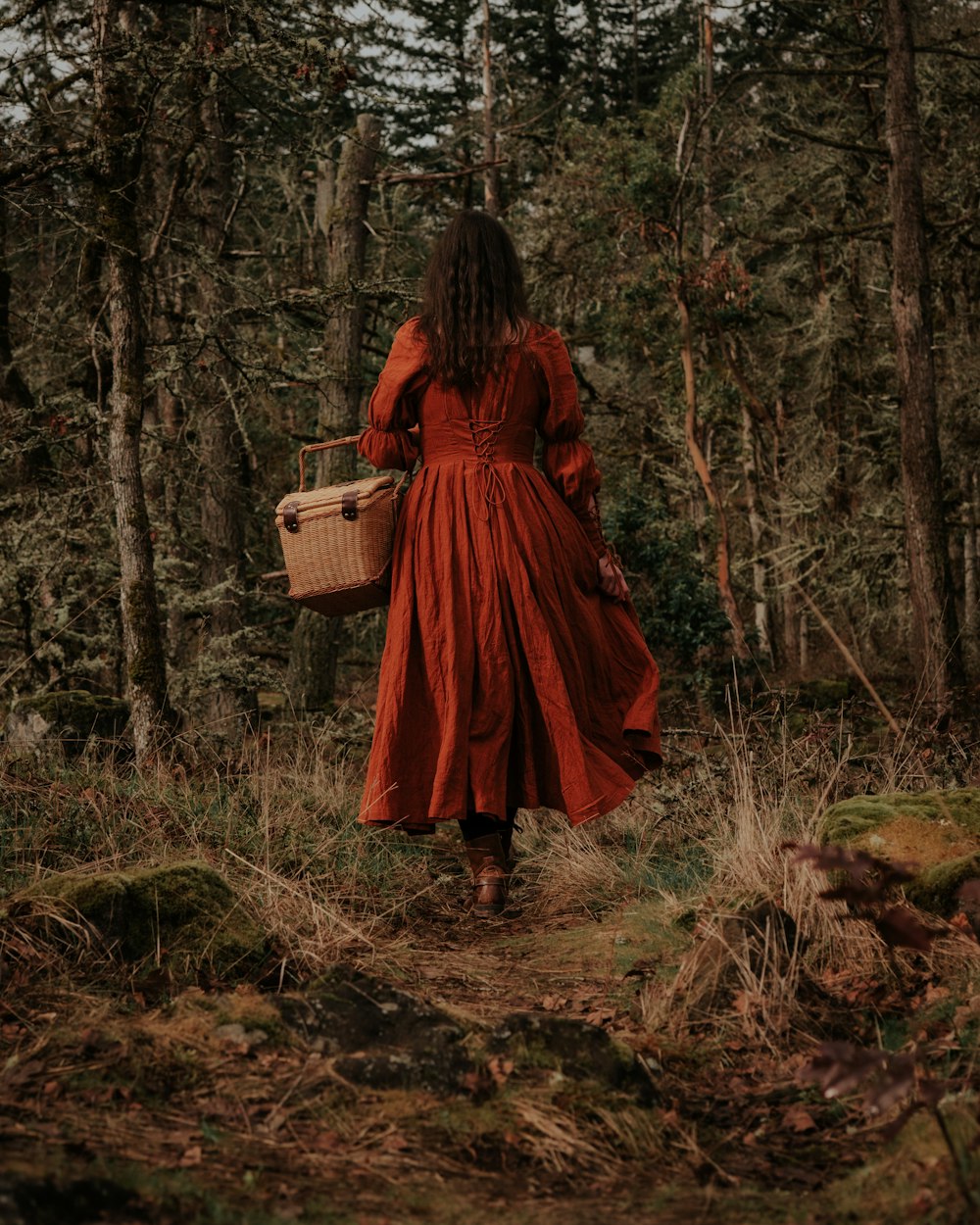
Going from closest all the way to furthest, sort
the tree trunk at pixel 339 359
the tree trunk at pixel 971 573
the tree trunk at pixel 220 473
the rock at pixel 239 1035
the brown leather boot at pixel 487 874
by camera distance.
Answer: the rock at pixel 239 1035, the brown leather boot at pixel 487 874, the tree trunk at pixel 220 473, the tree trunk at pixel 339 359, the tree trunk at pixel 971 573

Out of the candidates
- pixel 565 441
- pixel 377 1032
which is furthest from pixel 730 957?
pixel 565 441

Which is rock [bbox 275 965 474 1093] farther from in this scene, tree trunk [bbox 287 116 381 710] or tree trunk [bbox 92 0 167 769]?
tree trunk [bbox 287 116 381 710]

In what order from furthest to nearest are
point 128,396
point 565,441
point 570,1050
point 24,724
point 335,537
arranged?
1. point 24,724
2. point 128,396
3. point 565,441
4. point 335,537
5. point 570,1050

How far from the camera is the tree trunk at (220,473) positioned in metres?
8.97

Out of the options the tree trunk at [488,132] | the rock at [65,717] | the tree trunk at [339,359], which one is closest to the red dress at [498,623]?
the rock at [65,717]

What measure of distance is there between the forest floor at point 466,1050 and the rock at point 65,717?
93.5 inches

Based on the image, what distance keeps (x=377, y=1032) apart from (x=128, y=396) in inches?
157

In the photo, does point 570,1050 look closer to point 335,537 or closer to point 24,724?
point 335,537

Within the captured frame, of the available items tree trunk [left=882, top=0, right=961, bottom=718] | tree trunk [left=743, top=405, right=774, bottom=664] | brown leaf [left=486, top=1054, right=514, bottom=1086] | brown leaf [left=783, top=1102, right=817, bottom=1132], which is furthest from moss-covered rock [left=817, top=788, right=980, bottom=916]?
tree trunk [left=743, top=405, right=774, bottom=664]

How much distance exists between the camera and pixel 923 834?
12.1 feet

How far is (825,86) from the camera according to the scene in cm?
1730

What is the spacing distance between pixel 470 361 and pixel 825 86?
14976 millimetres

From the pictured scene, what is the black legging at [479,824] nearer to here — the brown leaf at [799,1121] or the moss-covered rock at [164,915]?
the moss-covered rock at [164,915]

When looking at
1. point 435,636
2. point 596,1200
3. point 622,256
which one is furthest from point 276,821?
point 622,256
